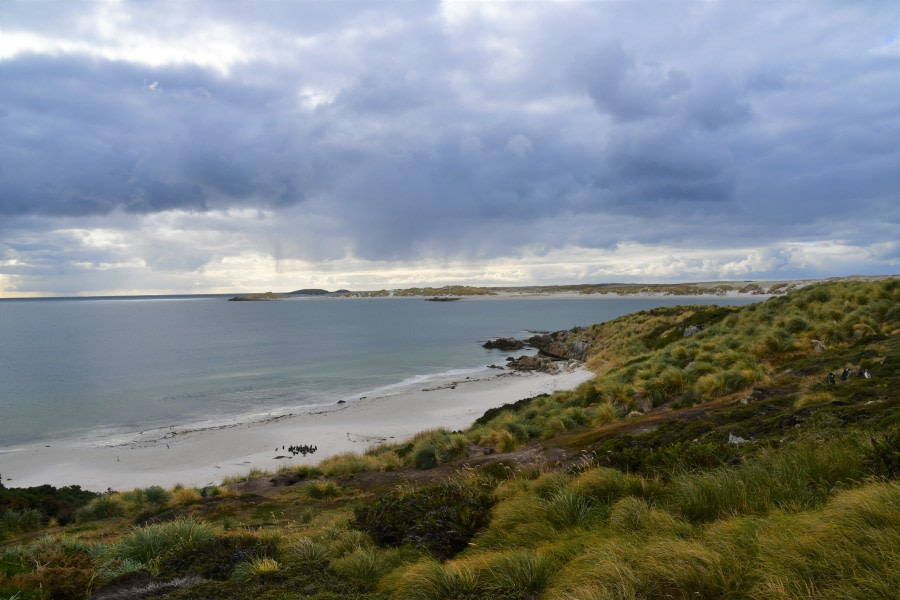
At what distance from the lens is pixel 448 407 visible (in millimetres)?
30781

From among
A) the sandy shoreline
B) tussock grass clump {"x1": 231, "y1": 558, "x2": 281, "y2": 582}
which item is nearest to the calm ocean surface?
the sandy shoreline

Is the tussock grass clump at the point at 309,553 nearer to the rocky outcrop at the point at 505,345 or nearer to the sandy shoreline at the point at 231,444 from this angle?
the sandy shoreline at the point at 231,444

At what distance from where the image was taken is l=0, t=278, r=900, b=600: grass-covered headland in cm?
390

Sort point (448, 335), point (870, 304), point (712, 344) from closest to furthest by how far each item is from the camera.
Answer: point (870, 304), point (712, 344), point (448, 335)

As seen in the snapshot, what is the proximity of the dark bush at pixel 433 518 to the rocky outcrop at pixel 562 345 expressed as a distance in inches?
1710

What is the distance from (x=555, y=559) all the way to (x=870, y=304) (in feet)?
75.5

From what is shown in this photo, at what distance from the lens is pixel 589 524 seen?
596cm

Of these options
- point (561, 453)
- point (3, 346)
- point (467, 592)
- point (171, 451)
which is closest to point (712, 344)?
point (561, 453)

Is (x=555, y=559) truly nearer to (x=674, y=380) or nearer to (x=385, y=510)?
(x=385, y=510)

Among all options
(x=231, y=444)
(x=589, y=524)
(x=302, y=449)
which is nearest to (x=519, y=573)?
(x=589, y=524)

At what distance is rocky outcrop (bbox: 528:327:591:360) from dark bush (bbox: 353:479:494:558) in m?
43.4

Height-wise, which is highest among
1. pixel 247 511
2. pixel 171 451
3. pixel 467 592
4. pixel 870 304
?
pixel 870 304

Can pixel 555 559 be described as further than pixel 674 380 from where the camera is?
No

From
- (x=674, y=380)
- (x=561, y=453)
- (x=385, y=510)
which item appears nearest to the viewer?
(x=385, y=510)
